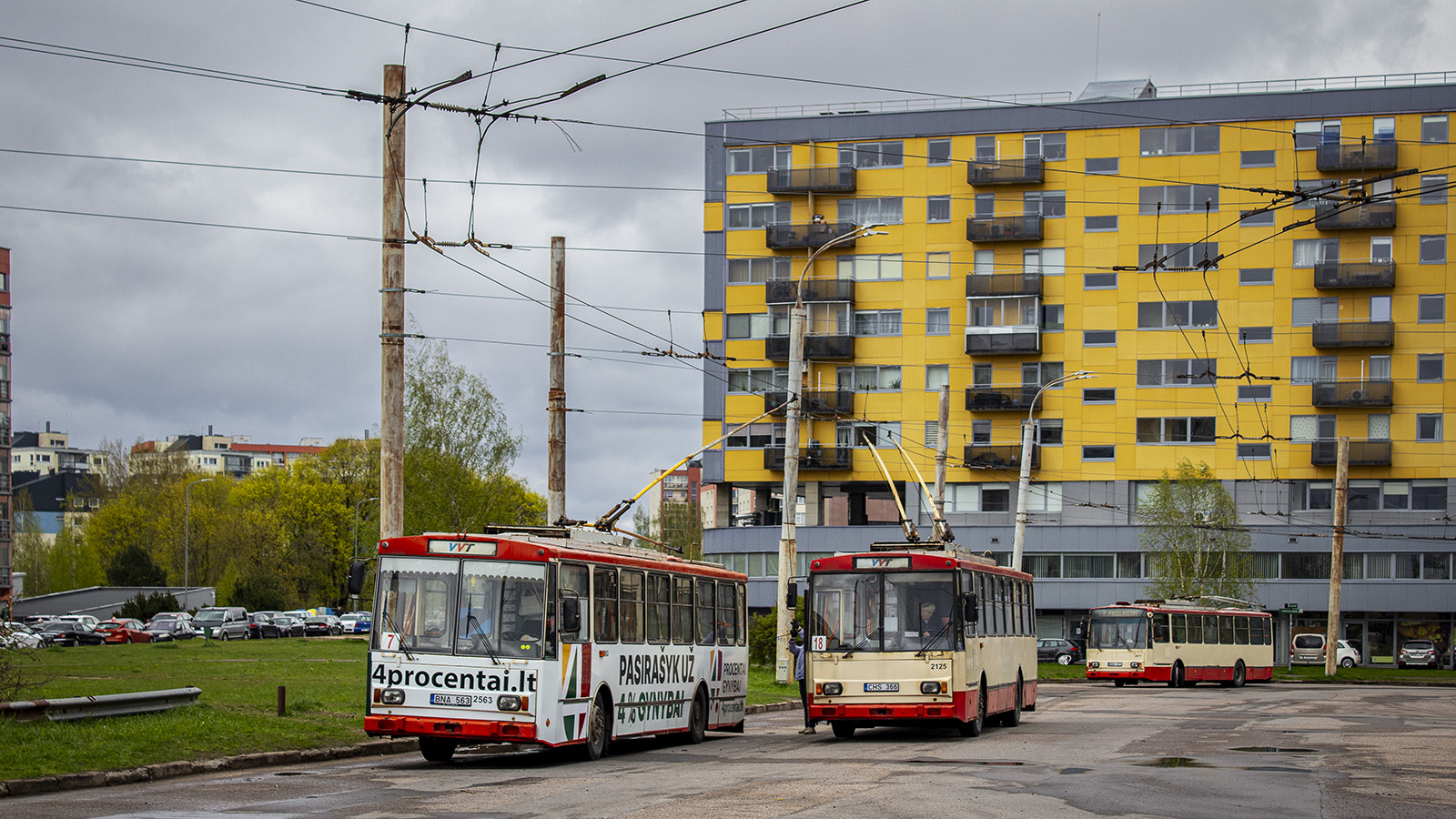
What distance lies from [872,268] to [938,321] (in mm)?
4464

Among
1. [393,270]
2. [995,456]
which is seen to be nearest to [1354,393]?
[995,456]

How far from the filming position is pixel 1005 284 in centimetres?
7781

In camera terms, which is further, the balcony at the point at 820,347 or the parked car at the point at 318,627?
the balcony at the point at 820,347

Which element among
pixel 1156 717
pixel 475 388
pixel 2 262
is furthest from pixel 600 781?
pixel 2 262

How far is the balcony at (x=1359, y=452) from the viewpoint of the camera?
74500mm

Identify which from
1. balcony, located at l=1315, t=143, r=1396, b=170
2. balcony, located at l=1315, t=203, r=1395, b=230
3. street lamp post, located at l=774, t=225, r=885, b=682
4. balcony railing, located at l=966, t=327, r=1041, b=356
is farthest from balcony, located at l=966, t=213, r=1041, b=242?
street lamp post, located at l=774, t=225, r=885, b=682

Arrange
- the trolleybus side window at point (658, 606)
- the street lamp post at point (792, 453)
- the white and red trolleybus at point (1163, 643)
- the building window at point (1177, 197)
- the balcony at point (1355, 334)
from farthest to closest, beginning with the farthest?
1. the building window at point (1177, 197)
2. the balcony at point (1355, 334)
3. the white and red trolleybus at point (1163, 643)
4. the street lamp post at point (792, 453)
5. the trolleybus side window at point (658, 606)

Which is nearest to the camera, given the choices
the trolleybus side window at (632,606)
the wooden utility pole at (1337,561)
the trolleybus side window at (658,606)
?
the trolleybus side window at (632,606)

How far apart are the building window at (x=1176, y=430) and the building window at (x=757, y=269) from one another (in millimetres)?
19911

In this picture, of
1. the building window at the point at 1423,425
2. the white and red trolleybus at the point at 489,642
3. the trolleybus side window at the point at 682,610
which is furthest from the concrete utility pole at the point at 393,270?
the building window at the point at 1423,425

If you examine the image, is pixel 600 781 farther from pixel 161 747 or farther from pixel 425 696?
pixel 161 747

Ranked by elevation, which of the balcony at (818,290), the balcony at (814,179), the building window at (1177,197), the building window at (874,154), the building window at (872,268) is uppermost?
the building window at (874,154)

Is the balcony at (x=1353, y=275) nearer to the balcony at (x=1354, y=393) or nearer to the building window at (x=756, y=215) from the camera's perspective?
the balcony at (x=1354, y=393)

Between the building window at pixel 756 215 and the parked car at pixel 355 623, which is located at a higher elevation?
the building window at pixel 756 215
